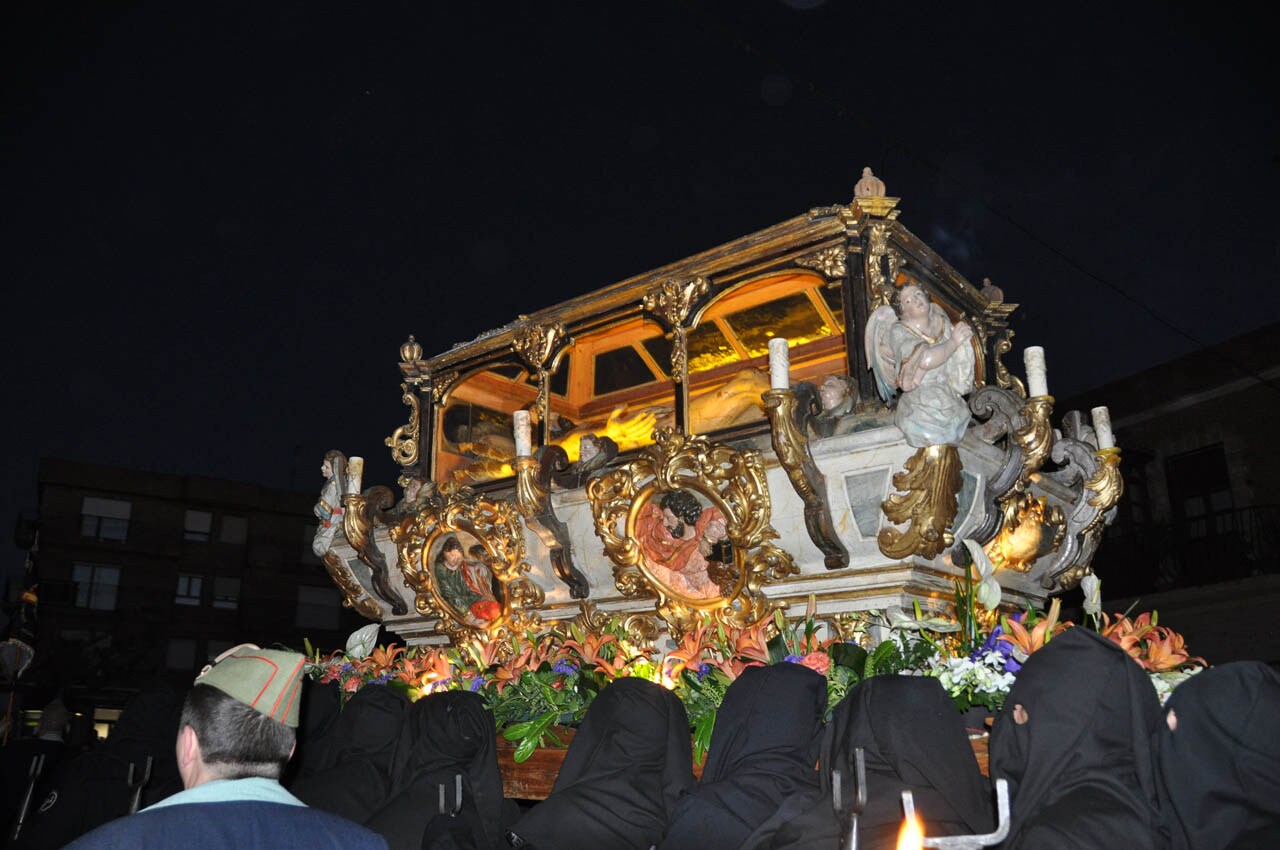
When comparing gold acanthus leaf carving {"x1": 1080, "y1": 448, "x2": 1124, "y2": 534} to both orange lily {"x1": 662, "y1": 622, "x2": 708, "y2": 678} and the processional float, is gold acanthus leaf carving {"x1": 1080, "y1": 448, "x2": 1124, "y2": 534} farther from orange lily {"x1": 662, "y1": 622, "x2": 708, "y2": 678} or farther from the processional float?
orange lily {"x1": 662, "y1": 622, "x2": 708, "y2": 678}

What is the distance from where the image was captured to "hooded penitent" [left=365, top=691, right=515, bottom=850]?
4.92 metres

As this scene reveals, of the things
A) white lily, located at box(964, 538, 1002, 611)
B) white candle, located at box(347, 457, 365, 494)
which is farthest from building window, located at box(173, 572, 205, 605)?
white lily, located at box(964, 538, 1002, 611)

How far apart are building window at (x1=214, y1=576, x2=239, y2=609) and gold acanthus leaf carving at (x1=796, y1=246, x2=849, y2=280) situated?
29821 mm

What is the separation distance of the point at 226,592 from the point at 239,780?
1318 inches

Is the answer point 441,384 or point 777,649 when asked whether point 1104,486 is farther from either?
point 441,384

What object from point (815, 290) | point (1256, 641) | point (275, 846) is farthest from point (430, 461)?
point (1256, 641)

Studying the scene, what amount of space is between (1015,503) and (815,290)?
7.66 feet

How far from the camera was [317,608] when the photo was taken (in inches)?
1373

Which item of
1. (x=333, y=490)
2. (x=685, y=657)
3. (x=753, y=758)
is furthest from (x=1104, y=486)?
(x=333, y=490)

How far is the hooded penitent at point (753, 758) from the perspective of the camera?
4234 mm

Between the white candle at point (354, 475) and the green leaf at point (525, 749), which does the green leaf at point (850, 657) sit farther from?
the white candle at point (354, 475)

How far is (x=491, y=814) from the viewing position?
5.21 metres

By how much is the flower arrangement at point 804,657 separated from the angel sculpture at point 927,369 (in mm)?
778

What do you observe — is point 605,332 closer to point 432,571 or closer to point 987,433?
point 432,571
